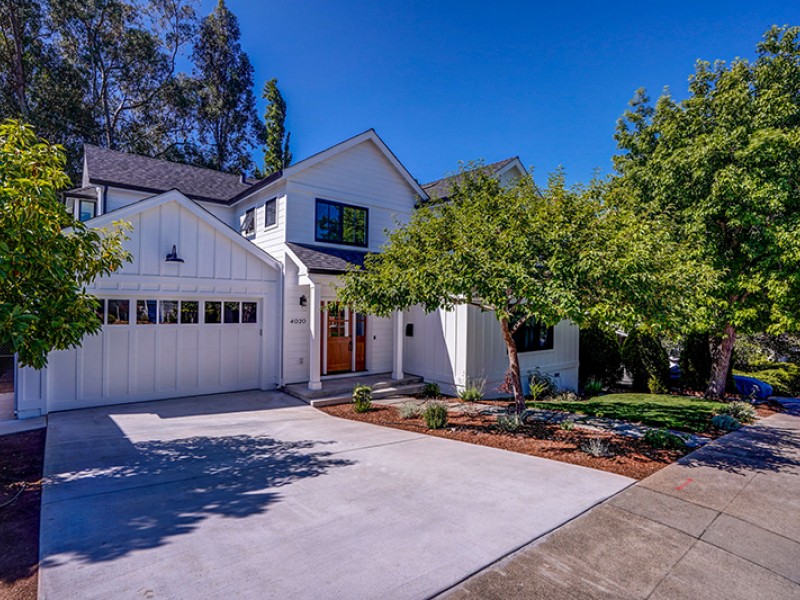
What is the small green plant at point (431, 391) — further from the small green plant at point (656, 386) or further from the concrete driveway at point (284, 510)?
the small green plant at point (656, 386)

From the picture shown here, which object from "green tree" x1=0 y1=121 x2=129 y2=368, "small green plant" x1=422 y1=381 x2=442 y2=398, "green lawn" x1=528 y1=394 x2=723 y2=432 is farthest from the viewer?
"small green plant" x1=422 y1=381 x2=442 y2=398

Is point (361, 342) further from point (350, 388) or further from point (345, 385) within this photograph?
point (350, 388)

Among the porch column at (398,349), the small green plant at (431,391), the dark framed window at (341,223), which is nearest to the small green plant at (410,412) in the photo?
the small green plant at (431,391)

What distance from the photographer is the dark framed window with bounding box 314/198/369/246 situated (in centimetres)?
1255

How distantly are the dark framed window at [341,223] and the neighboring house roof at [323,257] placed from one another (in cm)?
42

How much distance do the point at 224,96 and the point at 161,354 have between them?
100.0 feet

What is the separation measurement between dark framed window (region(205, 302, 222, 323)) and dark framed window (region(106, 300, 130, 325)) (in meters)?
1.73

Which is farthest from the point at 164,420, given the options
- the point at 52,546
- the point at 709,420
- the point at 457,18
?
the point at 457,18

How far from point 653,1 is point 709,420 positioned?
10244 mm

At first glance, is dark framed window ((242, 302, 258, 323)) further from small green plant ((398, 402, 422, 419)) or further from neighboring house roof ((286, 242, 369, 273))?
small green plant ((398, 402, 422, 419))

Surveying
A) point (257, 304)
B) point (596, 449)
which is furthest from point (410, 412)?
point (257, 304)

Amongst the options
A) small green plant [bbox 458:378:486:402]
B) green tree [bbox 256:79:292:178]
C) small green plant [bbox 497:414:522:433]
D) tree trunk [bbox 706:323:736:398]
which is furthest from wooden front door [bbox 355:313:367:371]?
green tree [bbox 256:79:292:178]

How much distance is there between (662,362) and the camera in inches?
557

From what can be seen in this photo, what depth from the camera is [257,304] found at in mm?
11508
